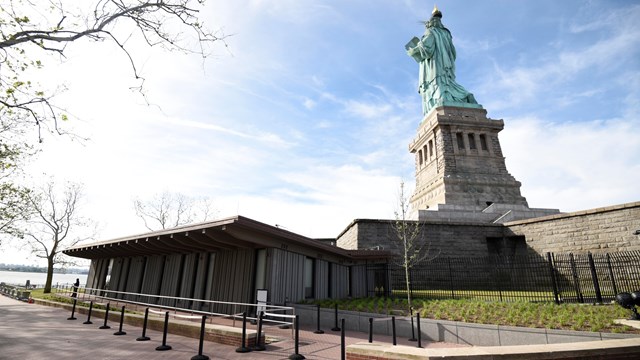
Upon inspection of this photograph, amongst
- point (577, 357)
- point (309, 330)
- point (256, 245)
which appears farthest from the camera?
point (256, 245)

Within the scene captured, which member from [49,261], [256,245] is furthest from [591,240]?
[49,261]

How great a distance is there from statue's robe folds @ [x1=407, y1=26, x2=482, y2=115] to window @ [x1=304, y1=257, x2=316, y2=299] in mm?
28702

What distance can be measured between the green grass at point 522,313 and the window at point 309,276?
195 cm

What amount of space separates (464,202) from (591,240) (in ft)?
37.9

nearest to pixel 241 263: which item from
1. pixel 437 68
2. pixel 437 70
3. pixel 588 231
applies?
pixel 588 231

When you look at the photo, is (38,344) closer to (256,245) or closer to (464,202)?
(256,245)

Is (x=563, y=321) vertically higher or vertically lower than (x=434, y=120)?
lower

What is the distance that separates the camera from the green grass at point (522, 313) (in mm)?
8641

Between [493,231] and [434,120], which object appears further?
[434,120]

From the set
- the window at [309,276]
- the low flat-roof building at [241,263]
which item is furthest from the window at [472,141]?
the window at [309,276]

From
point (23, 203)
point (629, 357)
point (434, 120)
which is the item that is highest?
point (434, 120)

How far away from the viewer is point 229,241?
13.1m

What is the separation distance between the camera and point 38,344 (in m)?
8.81

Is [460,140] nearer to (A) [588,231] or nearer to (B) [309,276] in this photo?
(A) [588,231]
